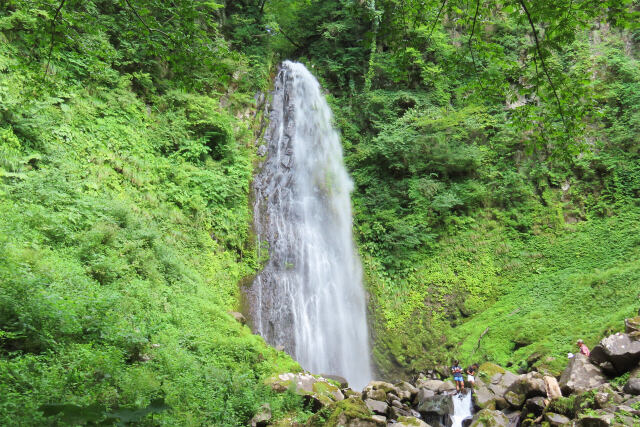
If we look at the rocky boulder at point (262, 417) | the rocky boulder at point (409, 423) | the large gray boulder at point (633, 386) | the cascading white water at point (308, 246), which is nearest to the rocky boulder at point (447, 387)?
the cascading white water at point (308, 246)

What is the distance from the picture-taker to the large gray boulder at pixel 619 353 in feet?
21.0

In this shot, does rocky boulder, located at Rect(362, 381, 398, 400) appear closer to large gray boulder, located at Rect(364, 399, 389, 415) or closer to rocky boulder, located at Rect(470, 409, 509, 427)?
large gray boulder, located at Rect(364, 399, 389, 415)

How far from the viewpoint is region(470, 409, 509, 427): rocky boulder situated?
6582 mm

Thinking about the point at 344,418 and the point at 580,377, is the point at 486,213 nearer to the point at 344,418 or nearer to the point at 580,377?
the point at 580,377

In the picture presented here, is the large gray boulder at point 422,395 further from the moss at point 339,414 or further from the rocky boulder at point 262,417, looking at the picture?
the rocky boulder at point 262,417

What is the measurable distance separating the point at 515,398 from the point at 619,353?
6.43 feet

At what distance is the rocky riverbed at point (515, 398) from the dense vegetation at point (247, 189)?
772 mm

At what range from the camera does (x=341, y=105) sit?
1762 centimetres

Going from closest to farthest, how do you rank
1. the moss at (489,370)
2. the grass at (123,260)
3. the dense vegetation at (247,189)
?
the grass at (123,260) < the dense vegetation at (247,189) < the moss at (489,370)

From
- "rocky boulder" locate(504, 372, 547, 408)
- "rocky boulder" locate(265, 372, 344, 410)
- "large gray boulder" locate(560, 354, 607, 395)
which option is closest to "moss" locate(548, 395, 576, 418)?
"large gray boulder" locate(560, 354, 607, 395)

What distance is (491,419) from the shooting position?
6.64m

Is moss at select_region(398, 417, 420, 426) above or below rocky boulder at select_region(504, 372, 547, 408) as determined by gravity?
below

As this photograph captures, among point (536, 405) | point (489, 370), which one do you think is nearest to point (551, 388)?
point (536, 405)

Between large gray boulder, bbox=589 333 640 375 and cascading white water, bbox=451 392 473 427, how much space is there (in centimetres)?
266
